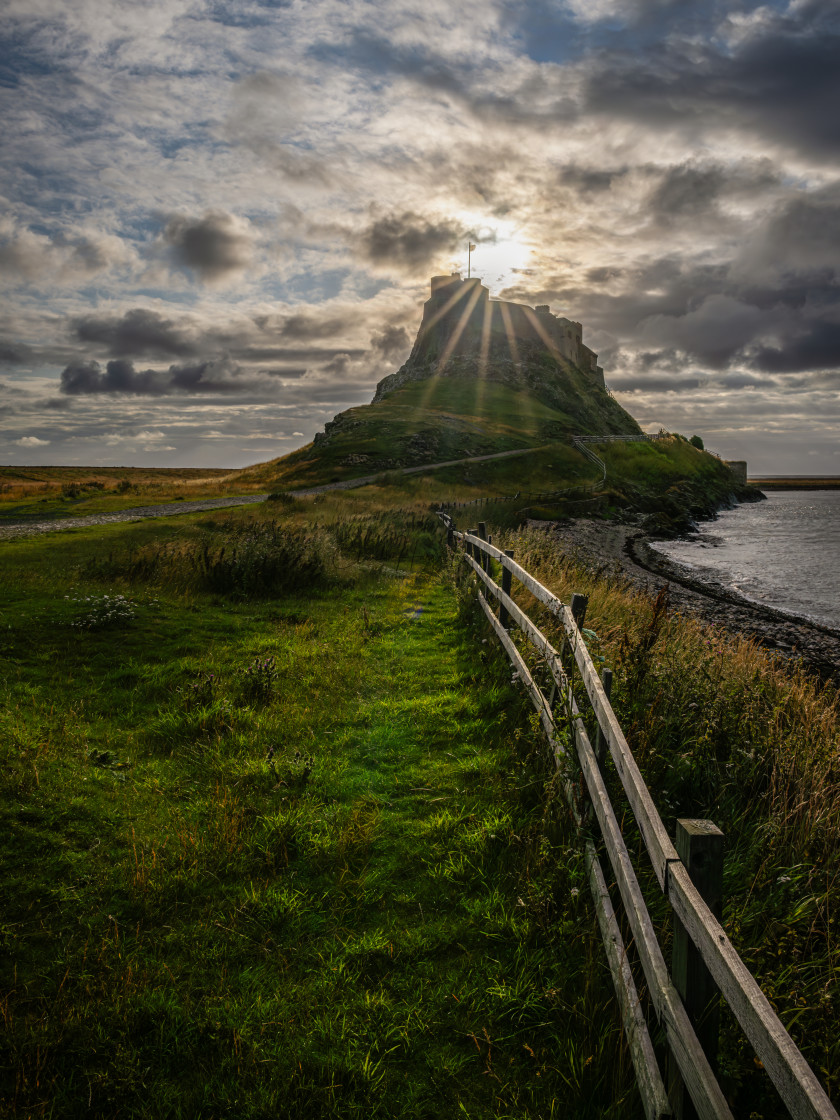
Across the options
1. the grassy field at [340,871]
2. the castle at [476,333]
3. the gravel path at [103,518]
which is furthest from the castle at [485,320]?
the grassy field at [340,871]

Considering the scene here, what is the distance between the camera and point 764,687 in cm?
762

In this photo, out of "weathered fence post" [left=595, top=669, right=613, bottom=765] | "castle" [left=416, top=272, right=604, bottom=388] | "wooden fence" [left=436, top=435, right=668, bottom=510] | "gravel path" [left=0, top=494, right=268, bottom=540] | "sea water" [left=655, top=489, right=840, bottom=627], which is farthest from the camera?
"castle" [left=416, top=272, right=604, bottom=388]

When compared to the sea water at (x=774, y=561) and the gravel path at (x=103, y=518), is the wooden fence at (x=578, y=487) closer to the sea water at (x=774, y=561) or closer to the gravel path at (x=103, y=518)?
the sea water at (x=774, y=561)

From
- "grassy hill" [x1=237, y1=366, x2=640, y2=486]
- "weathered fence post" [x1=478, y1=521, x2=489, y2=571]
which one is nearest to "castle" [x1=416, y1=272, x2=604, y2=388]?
"grassy hill" [x1=237, y1=366, x2=640, y2=486]

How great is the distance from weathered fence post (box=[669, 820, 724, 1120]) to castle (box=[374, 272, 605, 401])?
131271 millimetres

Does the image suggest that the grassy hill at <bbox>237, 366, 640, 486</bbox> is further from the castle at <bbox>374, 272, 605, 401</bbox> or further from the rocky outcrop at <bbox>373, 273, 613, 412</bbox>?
the castle at <bbox>374, 272, 605, 401</bbox>

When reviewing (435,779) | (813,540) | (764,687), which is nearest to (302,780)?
(435,779)

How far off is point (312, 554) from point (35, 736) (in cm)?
888

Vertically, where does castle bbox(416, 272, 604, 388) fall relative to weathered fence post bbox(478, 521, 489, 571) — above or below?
above

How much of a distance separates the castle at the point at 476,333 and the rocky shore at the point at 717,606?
10560cm

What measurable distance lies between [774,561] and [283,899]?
31414mm

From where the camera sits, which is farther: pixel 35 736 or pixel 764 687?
pixel 764 687

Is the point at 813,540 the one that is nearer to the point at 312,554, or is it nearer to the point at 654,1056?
the point at 312,554

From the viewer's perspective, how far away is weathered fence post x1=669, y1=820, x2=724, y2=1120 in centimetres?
228
